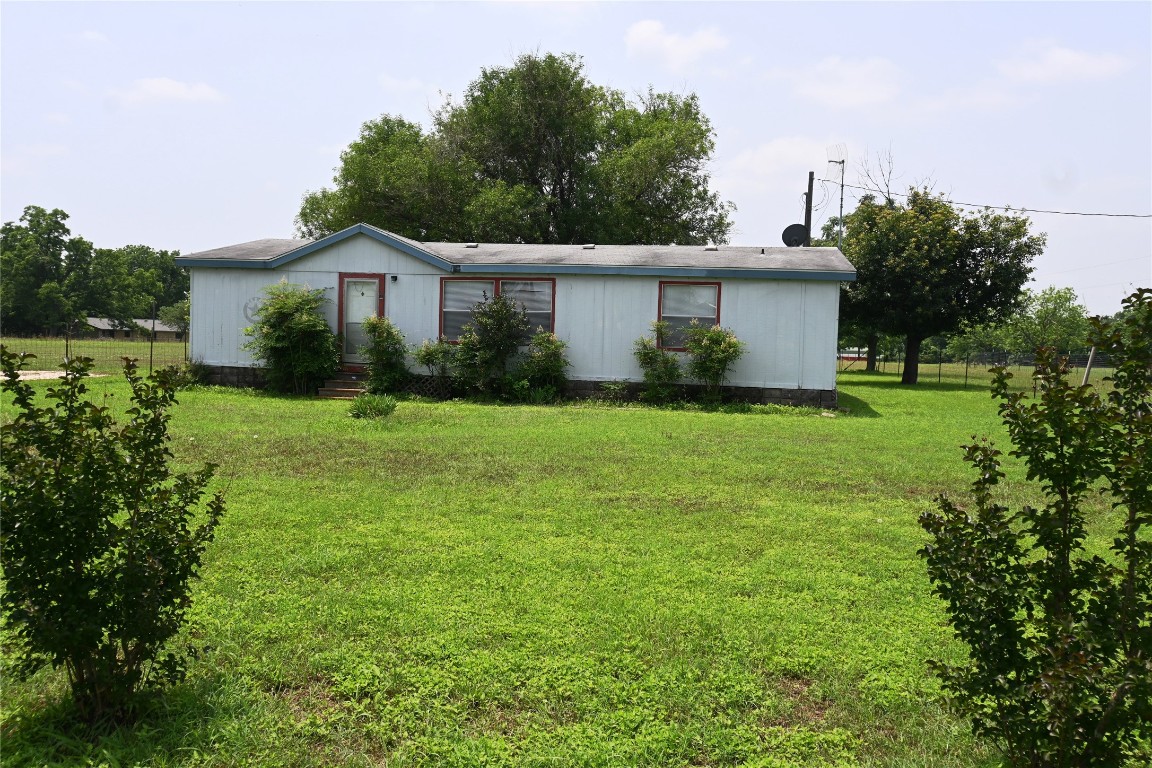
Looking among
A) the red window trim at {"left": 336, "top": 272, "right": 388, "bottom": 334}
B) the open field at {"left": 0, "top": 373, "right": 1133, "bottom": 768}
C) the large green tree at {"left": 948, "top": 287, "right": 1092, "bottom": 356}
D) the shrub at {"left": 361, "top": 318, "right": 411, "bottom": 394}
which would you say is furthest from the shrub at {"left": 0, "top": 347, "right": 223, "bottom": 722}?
the large green tree at {"left": 948, "top": 287, "right": 1092, "bottom": 356}

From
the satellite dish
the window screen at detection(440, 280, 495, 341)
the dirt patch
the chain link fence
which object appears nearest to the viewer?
the dirt patch

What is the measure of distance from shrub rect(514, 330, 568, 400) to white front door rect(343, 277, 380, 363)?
3335mm

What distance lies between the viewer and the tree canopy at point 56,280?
51.9 meters

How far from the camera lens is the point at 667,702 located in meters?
2.94

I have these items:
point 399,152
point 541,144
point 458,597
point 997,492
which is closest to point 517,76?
point 541,144

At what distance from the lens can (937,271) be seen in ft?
74.0

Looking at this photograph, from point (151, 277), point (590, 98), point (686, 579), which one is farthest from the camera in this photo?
point (151, 277)

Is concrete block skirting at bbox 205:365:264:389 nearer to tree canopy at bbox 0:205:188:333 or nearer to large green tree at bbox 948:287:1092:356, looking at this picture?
large green tree at bbox 948:287:1092:356

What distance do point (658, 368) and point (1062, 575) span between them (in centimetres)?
1169

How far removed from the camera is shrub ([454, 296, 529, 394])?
13.9m

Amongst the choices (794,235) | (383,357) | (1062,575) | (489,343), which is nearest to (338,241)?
(383,357)

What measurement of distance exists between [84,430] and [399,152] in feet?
90.0

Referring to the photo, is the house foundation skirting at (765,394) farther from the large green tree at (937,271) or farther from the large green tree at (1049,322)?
the large green tree at (1049,322)

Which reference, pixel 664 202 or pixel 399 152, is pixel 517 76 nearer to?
pixel 399 152
